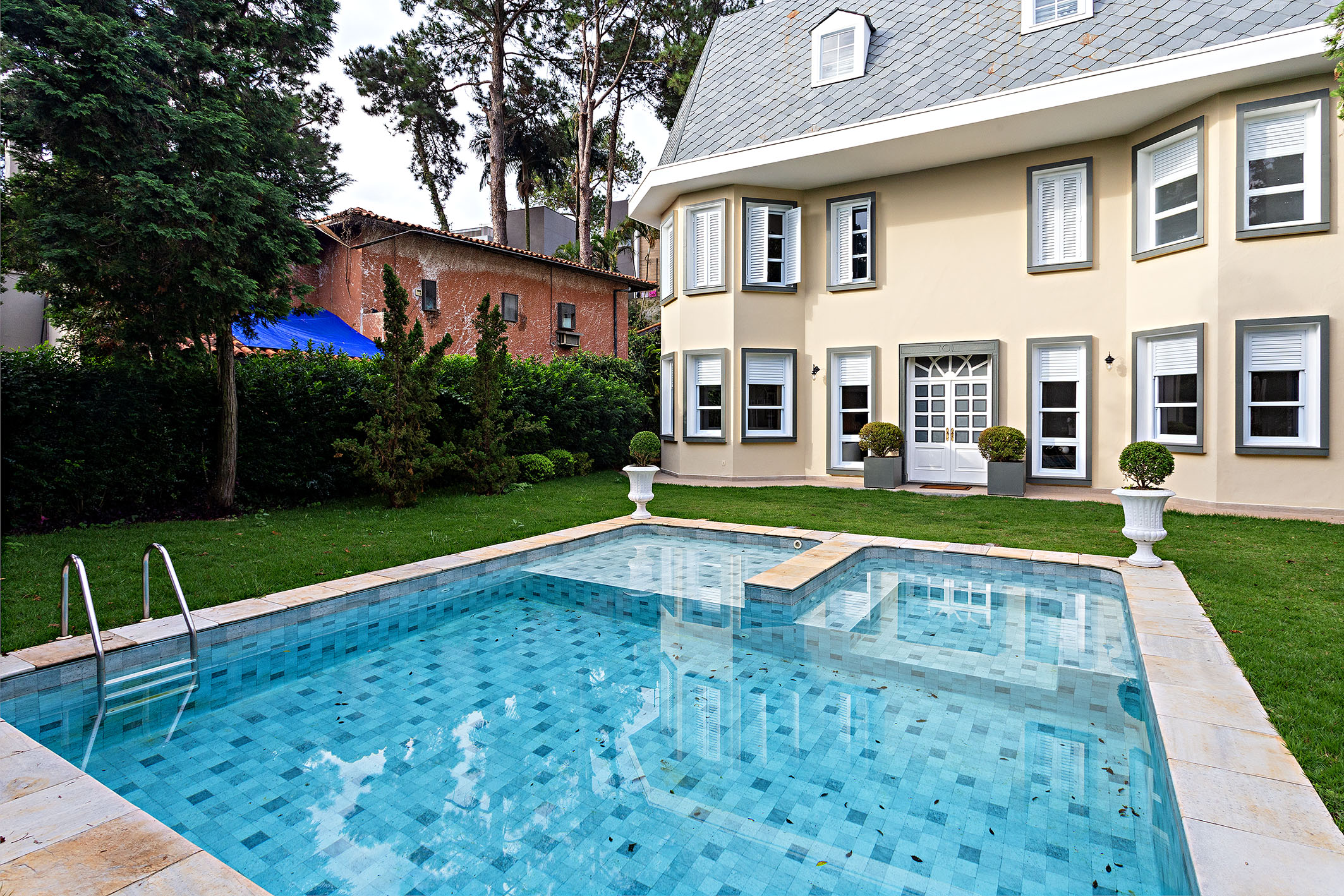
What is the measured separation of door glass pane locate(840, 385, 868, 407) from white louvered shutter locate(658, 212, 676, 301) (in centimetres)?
448

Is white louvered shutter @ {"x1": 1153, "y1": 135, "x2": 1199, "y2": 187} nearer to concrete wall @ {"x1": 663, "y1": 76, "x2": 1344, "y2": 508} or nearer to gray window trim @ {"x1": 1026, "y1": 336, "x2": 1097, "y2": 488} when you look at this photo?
concrete wall @ {"x1": 663, "y1": 76, "x2": 1344, "y2": 508}

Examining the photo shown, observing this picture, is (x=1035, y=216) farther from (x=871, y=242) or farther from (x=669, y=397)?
(x=669, y=397)

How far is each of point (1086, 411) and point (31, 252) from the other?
15544mm

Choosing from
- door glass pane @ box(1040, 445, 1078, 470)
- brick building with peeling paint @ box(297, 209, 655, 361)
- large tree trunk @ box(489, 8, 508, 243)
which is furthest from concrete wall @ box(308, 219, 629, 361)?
door glass pane @ box(1040, 445, 1078, 470)

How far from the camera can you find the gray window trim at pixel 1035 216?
11.9 m

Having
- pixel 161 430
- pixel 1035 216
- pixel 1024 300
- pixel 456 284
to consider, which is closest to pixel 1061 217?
pixel 1035 216

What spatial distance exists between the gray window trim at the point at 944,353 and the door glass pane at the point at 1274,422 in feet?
12.2

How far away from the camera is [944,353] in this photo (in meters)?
13.2

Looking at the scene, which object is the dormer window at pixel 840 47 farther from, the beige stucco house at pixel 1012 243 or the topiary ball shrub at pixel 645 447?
the topiary ball shrub at pixel 645 447

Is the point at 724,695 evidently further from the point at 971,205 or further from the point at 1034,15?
the point at 1034,15

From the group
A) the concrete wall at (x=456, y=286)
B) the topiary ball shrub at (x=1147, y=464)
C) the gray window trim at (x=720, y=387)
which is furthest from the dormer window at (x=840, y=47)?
the concrete wall at (x=456, y=286)

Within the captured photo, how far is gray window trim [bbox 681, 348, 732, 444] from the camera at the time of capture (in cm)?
1462

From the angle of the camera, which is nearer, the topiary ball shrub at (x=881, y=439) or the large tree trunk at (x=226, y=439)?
the large tree trunk at (x=226, y=439)

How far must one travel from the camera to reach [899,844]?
286 centimetres
